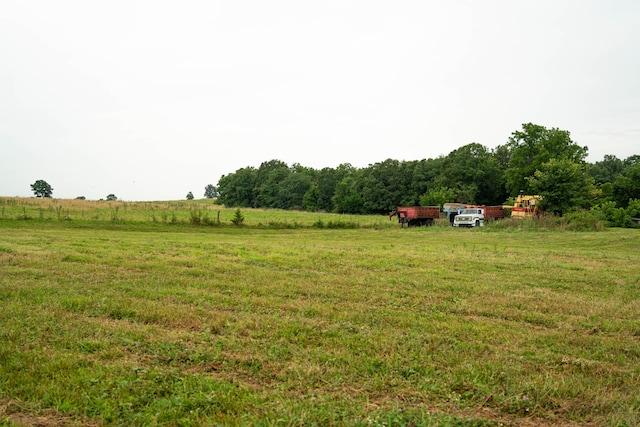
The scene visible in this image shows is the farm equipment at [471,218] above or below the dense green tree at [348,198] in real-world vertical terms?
below

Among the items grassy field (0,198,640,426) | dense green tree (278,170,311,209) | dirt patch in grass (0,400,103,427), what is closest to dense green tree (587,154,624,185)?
dense green tree (278,170,311,209)

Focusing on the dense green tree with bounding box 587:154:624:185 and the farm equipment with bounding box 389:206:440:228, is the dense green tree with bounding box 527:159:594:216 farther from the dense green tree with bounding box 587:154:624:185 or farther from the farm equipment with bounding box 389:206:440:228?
the dense green tree with bounding box 587:154:624:185

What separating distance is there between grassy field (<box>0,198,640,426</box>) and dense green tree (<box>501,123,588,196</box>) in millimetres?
59809

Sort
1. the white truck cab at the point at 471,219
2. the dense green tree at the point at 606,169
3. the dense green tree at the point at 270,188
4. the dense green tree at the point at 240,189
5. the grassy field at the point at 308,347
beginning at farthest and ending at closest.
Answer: the dense green tree at the point at 240,189, the dense green tree at the point at 270,188, the dense green tree at the point at 606,169, the white truck cab at the point at 471,219, the grassy field at the point at 308,347

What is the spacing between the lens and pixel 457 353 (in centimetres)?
472

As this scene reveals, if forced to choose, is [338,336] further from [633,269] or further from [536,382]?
[633,269]

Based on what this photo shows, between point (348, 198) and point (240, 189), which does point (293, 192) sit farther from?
point (348, 198)

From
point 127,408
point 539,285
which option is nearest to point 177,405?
point 127,408

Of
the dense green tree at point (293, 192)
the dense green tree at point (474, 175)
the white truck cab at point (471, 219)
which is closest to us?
the white truck cab at point (471, 219)

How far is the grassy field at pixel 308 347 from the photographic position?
3504mm

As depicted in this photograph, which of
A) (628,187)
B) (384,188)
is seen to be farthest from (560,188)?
(384,188)

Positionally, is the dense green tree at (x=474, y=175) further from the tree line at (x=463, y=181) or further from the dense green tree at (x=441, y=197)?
the dense green tree at (x=441, y=197)

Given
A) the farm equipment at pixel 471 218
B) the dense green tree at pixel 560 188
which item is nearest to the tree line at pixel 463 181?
the dense green tree at pixel 560 188

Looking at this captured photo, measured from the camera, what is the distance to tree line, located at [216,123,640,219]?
126ft
